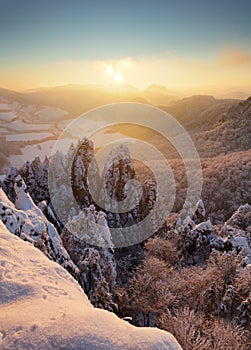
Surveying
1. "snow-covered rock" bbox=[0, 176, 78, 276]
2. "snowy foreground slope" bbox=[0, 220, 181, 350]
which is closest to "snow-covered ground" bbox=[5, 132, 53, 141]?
"snow-covered rock" bbox=[0, 176, 78, 276]

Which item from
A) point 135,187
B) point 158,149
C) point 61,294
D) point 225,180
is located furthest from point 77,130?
point 61,294

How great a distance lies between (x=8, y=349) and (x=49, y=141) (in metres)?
123

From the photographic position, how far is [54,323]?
6.89 metres

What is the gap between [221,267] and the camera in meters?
27.3

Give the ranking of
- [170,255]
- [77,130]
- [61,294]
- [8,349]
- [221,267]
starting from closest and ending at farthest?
[8,349] → [61,294] → [221,267] → [170,255] → [77,130]

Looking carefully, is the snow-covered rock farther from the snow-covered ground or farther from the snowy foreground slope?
the snow-covered ground

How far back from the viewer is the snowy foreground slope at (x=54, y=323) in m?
6.26

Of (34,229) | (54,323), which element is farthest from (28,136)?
(54,323)

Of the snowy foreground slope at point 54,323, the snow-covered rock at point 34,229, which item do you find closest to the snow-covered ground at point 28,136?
the snow-covered rock at point 34,229

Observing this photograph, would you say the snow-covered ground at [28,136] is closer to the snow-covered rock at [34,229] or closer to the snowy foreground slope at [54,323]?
the snow-covered rock at [34,229]

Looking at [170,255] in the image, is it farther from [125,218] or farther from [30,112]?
[30,112]

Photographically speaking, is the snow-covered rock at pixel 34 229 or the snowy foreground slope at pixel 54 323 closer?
the snowy foreground slope at pixel 54 323

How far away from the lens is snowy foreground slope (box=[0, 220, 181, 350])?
626 cm

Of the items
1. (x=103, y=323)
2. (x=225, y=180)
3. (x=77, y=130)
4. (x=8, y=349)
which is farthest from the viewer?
(x=77, y=130)
